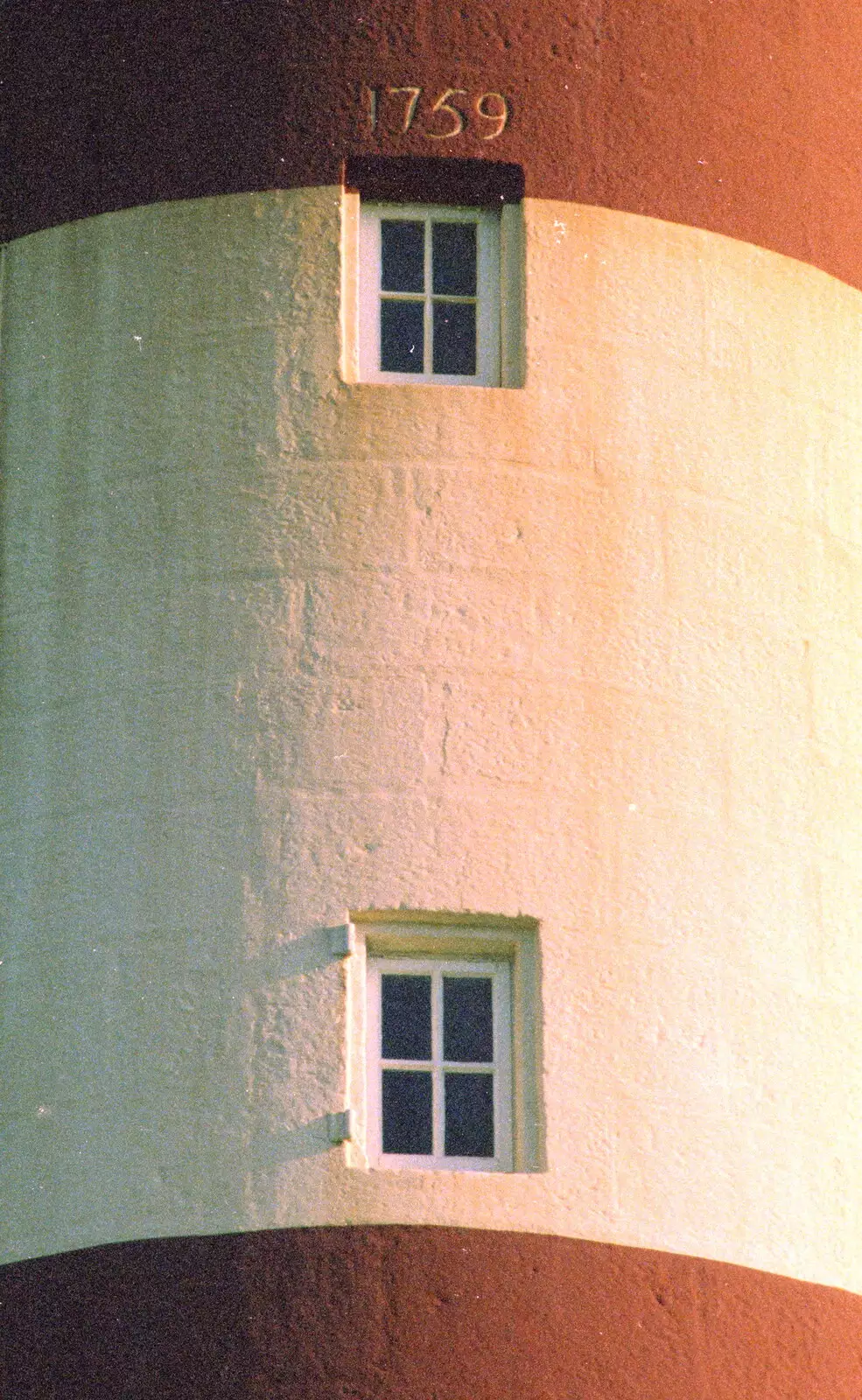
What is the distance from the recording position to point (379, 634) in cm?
1716

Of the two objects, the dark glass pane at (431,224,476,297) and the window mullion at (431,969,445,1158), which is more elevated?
the dark glass pane at (431,224,476,297)

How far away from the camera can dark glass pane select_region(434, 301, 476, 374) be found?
58.9 ft

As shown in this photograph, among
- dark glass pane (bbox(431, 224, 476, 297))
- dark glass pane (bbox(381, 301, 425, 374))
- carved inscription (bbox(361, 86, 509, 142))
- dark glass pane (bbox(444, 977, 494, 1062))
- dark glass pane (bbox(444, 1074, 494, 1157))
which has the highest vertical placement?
carved inscription (bbox(361, 86, 509, 142))

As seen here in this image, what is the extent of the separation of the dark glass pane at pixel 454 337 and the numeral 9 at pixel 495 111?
88cm

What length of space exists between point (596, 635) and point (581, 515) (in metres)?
0.60

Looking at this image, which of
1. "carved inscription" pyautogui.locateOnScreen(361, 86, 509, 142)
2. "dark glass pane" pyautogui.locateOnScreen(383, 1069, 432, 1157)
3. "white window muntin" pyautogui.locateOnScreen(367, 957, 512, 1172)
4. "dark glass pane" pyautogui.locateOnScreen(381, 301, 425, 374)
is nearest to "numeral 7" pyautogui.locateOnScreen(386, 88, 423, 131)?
"carved inscription" pyautogui.locateOnScreen(361, 86, 509, 142)

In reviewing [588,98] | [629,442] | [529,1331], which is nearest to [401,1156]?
[529,1331]

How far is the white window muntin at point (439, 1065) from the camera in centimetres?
1661

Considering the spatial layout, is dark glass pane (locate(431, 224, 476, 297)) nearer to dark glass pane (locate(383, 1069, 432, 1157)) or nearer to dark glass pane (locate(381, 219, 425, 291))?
dark glass pane (locate(381, 219, 425, 291))

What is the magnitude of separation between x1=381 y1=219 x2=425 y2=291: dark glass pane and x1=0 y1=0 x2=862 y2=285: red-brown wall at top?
40 centimetres

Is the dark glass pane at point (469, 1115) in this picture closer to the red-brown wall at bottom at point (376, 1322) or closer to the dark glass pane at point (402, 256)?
the red-brown wall at bottom at point (376, 1322)

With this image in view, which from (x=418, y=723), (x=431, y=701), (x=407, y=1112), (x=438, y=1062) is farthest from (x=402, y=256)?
(x=407, y=1112)

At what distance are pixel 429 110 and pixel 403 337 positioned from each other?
1.12 metres

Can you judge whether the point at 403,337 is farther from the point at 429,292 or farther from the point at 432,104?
the point at 432,104
